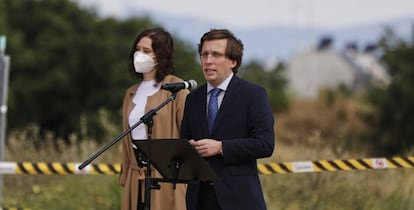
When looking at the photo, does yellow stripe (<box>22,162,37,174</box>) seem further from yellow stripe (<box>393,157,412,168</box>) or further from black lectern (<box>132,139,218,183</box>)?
black lectern (<box>132,139,218,183</box>)

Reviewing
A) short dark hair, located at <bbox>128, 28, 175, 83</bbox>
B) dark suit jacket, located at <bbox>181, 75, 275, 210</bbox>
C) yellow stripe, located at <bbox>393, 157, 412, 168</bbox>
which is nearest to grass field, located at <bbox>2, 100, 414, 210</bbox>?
yellow stripe, located at <bbox>393, 157, 412, 168</bbox>

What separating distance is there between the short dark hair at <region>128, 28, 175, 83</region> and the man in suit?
3.39 ft

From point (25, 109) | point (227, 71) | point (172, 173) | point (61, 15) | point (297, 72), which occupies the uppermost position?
point (227, 71)

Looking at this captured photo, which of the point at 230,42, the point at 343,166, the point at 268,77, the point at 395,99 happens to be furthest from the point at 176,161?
the point at 268,77

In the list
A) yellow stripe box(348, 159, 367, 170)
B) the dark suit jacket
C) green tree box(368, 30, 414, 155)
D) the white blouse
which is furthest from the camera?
green tree box(368, 30, 414, 155)

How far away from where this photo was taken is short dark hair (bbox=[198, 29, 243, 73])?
18.4 feet

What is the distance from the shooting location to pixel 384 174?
11.6 meters

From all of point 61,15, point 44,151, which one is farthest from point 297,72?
point 44,151

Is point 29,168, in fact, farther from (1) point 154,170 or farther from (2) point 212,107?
(2) point 212,107

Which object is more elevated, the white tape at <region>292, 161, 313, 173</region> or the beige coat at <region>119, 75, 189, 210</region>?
the beige coat at <region>119, 75, 189, 210</region>

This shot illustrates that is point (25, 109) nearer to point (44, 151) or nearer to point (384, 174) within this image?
point (44, 151)

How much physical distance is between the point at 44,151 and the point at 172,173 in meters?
9.00

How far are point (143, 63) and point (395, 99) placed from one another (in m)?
18.0

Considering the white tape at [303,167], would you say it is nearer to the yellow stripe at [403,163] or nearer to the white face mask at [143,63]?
the yellow stripe at [403,163]
